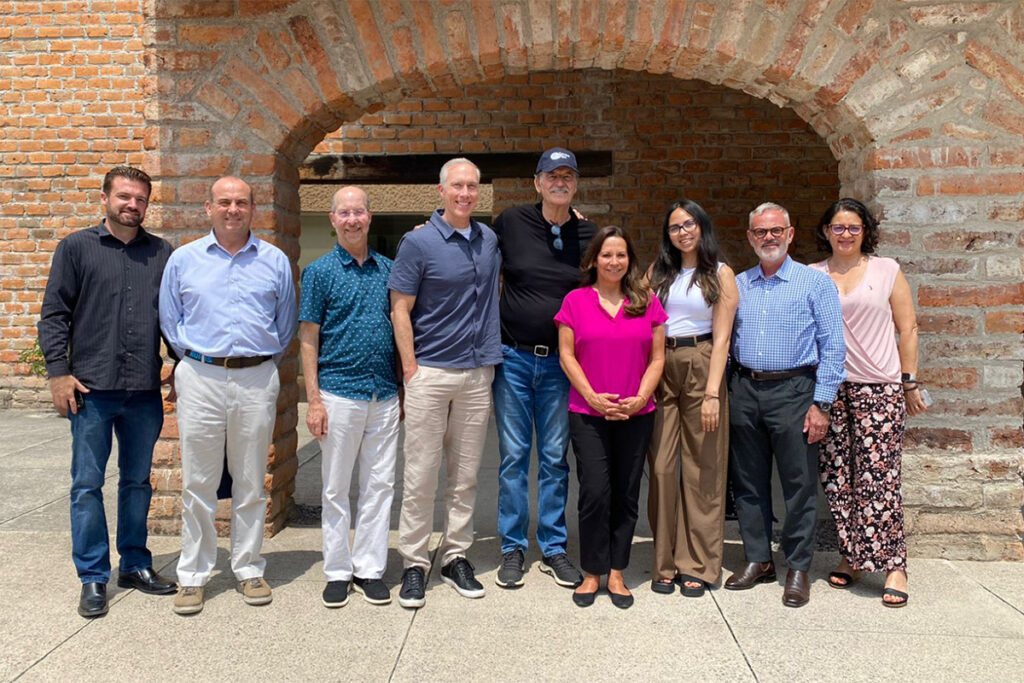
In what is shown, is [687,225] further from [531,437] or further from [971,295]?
[971,295]

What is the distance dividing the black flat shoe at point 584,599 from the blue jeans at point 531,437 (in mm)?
332

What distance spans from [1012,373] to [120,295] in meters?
4.40

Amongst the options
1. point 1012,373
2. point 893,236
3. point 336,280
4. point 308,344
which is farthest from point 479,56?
point 1012,373

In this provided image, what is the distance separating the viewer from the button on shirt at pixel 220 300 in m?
3.37

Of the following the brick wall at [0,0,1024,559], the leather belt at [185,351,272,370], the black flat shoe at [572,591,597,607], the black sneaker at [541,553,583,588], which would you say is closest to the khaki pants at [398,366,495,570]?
the black sneaker at [541,553,583,588]

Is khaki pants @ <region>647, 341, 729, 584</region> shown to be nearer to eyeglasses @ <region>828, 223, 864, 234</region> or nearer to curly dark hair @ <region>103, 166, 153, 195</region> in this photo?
eyeglasses @ <region>828, 223, 864, 234</region>

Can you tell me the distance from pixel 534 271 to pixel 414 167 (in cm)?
437

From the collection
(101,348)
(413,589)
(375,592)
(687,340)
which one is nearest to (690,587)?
(687,340)

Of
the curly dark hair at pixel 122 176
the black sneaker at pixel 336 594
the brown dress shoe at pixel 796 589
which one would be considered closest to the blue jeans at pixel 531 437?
the black sneaker at pixel 336 594

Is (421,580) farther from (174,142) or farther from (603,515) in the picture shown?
(174,142)

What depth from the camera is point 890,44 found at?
3963 mm

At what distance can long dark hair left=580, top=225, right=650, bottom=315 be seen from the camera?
343cm

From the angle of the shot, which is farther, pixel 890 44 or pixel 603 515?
pixel 890 44

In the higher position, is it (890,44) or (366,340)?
(890,44)
